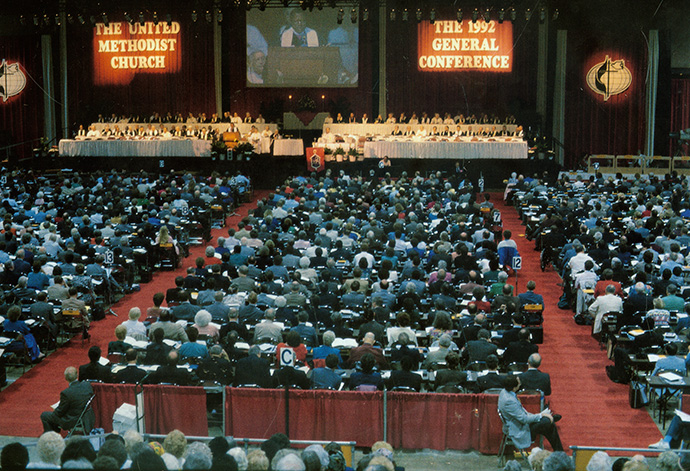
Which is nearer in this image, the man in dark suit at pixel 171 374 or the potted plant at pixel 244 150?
the man in dark suit at pixel 171 374

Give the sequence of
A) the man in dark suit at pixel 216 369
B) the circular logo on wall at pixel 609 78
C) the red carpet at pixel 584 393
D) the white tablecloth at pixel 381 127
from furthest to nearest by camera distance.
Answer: the circular logo on wall at pixel 609 78
the white tablecloth at pixel 381 127
the red carpet at pixel 584 393
the man in dark suit at pixel 216 369

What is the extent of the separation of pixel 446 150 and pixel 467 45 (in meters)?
7.18

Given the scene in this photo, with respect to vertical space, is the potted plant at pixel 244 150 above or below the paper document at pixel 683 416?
above

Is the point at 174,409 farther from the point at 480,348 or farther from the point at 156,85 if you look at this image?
the point at 156,85

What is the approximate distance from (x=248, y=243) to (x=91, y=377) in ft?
25.9

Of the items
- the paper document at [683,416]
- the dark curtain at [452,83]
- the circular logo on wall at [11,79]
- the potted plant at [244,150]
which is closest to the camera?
the paper document at [683,416]

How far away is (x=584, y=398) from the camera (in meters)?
13.3

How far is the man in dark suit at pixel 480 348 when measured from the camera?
12.5 meters

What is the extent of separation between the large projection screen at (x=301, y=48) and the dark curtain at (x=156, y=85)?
2.27 meters

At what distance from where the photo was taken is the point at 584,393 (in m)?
13.5

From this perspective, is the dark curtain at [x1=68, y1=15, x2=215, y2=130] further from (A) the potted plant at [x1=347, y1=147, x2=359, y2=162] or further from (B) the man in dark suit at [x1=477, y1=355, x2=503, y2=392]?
(B) the man in dark suit at [x1=477, y1=355, x2=503, y2=392]

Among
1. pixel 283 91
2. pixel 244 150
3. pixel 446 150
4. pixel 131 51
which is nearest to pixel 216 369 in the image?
pixel 244 150

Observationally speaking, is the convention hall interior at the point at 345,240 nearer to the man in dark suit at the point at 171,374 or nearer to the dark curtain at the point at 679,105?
the man in dark suit at the point at 171,374

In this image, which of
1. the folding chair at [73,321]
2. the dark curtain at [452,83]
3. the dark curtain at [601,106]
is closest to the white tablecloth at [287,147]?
the dark curtain at [452,83]
